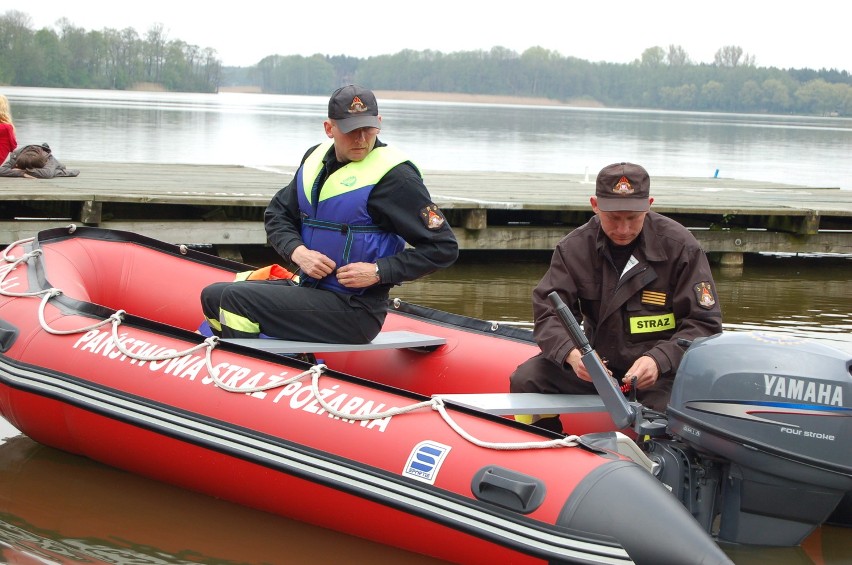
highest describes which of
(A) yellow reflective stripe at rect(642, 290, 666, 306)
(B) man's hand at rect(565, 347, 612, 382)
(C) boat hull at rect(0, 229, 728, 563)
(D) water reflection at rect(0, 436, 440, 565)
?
(A) yellow reflective stripe at rect(642, 290, 666, 306)

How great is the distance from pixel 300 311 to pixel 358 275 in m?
0.25

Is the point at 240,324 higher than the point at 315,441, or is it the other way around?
the point at 240,324

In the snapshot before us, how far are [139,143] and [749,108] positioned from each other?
345 feet

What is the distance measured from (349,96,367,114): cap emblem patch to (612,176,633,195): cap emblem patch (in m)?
0.93

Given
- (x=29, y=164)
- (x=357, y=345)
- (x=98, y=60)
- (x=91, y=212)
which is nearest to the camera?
(x=357, y=345)

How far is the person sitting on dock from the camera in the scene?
27.7ft

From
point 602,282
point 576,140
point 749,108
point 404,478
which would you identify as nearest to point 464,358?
point 602,282

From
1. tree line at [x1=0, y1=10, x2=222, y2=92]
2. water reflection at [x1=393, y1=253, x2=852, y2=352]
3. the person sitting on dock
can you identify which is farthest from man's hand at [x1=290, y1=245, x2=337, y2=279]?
tree line at [x1=0, y1=10, x2=222, y2=92]

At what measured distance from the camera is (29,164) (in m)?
8.49

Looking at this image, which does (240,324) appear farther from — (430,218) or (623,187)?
(623,187)

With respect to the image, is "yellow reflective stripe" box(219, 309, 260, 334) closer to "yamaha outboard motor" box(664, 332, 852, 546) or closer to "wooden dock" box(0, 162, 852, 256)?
"yamaha outboard motor" box(664, 332, 852, 546)

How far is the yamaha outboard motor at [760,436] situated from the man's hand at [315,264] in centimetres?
130

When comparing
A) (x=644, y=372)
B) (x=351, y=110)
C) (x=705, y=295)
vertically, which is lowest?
(x=644, y=372)

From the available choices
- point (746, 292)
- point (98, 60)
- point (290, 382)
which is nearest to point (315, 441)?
point (290, 382)
